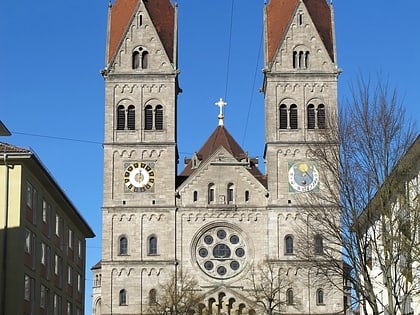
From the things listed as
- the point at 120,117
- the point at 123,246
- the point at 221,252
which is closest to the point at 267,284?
the point at 221,252

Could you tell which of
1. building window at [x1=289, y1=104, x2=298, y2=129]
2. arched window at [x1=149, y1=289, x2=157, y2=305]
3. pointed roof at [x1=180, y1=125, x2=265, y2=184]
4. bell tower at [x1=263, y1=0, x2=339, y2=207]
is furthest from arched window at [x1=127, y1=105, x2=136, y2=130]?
arched window at [x1=149, y1=289, x2=157, y2=305]

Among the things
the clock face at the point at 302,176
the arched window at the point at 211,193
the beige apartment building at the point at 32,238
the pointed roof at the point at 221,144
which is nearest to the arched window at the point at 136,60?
the pointed roof at the point at 221,144

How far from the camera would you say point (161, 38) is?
8162cm

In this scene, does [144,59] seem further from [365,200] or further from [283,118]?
[365,200]

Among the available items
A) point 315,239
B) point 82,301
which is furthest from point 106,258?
point 315,239

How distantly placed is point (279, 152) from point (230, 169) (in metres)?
4.23

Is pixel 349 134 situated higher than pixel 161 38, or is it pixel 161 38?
pixel 161 38

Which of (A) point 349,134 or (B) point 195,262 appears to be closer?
(A) point 349,134

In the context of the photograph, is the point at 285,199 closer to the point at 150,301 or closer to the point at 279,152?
the point at 279,152

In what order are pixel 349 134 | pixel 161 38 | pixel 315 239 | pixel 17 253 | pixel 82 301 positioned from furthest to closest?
pixel 161 38
pixel 82 301
pixel 17 253
pixel 315 239
pixel 349 134

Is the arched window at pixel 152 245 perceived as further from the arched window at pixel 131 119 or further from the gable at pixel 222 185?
the arched window at pixel 131 119

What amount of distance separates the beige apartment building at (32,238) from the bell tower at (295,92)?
18.0 metres

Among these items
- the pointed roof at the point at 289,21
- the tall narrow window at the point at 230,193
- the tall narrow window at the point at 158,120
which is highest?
the pointed roof at the point at 289,21

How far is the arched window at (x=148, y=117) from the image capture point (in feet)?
263
